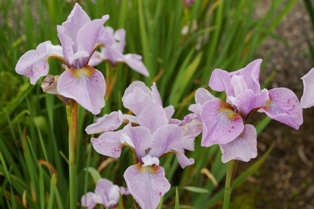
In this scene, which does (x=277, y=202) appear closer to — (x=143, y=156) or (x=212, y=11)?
(x=212, y=11)

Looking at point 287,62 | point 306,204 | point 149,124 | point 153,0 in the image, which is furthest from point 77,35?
point 287,62

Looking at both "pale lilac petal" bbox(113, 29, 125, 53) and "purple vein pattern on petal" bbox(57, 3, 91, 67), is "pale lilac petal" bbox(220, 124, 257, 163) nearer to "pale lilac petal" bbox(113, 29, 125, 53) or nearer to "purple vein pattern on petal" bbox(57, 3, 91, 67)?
"purple vein pattern on petal" bbox(57, 3, 91, 67)

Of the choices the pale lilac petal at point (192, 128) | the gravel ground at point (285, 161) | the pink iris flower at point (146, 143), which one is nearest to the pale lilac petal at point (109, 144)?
the pink iris flower at point (146, 143)

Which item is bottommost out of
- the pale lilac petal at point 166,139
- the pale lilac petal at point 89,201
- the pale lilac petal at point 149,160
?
the pale lilac petal at point 89,201

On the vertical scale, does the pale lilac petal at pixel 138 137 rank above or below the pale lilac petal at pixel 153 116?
below

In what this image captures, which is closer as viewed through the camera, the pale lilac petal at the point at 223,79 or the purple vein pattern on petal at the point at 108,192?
the pale lilac petal at the point at 223,79

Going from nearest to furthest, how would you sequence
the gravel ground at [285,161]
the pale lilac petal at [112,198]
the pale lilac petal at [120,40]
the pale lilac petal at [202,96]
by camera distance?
1. the pale lilac petal at [202,96]
2. the pale lilac petal at [112,198]
3. the pale lilac petal at [120,40]
4. the gravel ground at [285,161]

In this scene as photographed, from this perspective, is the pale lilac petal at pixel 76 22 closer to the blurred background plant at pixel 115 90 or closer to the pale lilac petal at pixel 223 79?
the pale lilac petal at pixel 223 79

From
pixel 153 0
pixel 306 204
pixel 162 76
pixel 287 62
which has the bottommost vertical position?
pixel 306 204
